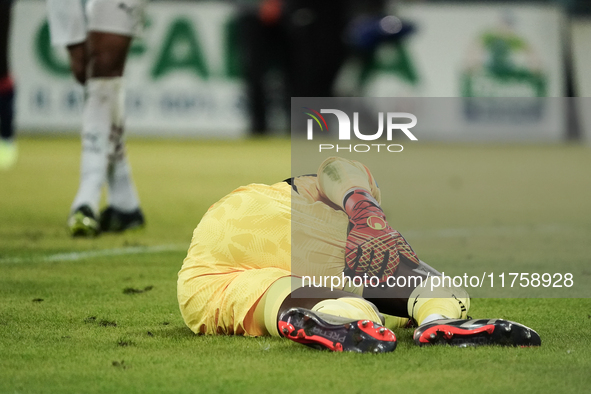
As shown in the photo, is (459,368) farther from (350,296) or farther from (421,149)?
(421,149)

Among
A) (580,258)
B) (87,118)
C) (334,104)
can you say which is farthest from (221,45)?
(580,258)

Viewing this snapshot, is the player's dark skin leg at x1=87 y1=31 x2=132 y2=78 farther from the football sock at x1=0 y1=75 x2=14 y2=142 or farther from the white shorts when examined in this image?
the football sock at x1=0 y1=75 x2=14 y2=142

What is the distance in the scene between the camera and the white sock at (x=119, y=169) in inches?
171

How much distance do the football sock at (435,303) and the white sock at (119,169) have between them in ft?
8.07

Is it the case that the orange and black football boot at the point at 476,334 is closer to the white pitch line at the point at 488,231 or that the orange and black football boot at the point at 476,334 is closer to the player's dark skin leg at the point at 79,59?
the white pitch line at the point at 488,231

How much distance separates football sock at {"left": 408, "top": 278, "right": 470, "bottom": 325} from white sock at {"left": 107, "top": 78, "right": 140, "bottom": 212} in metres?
2.46

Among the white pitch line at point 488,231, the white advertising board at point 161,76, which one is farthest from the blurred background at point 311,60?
the white pitch line at point 488,231

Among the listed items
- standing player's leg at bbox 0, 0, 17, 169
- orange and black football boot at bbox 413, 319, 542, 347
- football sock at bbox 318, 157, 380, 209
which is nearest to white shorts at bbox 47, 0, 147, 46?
standing player's leg at bbox 0, 0, 17, 169

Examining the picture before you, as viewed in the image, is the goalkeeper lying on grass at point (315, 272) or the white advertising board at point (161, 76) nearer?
the goalkeeper lying on grass at point (315, 272)

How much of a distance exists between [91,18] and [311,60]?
965cm

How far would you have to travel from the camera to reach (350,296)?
6.78ft

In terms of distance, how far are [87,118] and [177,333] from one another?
7.33ft

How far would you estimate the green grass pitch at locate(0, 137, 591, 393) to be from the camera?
1.75 m

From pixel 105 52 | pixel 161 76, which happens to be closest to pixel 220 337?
pixel 105 52
